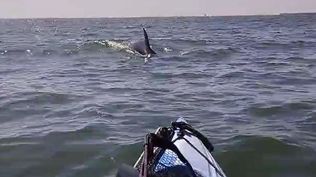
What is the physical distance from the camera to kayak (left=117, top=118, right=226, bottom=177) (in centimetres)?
513

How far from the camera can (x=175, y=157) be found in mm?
5762

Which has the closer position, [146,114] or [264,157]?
[264,157]

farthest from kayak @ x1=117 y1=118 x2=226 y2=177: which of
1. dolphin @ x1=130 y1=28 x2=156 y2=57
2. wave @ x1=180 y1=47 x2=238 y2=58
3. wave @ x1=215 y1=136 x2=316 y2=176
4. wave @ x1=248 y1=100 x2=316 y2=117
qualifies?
dolphin @ x1=130 y1=28 x2=156 y2=57

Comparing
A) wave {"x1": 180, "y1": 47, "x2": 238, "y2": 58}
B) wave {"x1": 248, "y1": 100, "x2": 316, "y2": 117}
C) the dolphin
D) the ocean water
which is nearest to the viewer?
the ocean water

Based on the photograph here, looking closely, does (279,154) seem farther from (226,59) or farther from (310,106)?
(226,59)

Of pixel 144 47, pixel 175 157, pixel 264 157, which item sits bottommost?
pixel 264 157

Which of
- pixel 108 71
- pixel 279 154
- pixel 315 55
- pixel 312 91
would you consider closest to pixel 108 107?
A: pixel 279 154

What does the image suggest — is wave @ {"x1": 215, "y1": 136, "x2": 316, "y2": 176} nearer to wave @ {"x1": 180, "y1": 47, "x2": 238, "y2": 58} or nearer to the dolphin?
wave @ {"x1": 180, "y1": 47, "x2": 238, "y2": 58}

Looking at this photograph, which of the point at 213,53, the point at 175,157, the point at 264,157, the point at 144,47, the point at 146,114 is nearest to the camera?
the point at 175,157

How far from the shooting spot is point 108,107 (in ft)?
38.2

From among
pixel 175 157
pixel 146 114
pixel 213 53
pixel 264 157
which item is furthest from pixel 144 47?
pixel 175 157

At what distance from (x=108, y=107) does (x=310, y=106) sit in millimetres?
4592

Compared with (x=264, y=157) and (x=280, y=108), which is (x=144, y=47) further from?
(x=264, y=157)

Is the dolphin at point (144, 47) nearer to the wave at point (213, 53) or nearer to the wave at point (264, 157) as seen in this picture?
the wave at point (213, 53)
